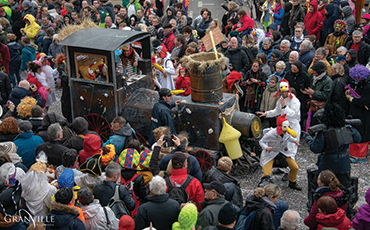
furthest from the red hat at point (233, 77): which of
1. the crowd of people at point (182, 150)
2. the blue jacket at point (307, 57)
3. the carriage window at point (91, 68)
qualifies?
the carriage window at point (91, 68)

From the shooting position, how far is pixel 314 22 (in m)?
10.5

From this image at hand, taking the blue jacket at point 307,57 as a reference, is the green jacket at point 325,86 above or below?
below

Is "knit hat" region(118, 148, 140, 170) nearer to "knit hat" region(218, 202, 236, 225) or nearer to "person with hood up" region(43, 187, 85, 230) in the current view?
"person with hood up" region(43, 187, 85, 230)

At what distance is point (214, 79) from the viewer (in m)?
5.83

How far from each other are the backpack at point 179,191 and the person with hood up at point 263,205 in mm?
707

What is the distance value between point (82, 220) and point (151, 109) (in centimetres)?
345

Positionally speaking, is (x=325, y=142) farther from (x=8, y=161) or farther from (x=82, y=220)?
(x=8, y=161)

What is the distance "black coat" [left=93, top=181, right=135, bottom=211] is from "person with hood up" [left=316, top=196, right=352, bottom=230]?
2155mm

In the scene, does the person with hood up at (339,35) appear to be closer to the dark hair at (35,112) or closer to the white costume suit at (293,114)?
the white costume suit at (293,114)

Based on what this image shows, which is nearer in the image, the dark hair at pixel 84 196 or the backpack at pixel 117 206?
the dark hair at pixel 84 196

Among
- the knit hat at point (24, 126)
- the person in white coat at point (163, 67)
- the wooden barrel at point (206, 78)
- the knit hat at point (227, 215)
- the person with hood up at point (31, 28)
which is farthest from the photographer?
the person with hood up at point (31, 28)

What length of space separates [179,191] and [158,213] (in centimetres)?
49

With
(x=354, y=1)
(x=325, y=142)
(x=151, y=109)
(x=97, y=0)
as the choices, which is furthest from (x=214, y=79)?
(x=97, y=0)

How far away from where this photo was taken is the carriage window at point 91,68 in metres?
7.14
